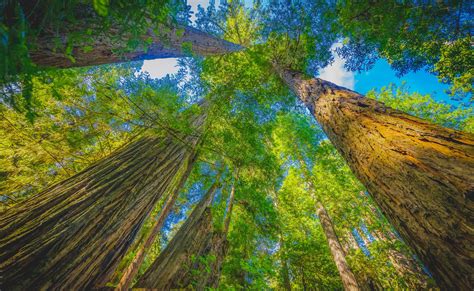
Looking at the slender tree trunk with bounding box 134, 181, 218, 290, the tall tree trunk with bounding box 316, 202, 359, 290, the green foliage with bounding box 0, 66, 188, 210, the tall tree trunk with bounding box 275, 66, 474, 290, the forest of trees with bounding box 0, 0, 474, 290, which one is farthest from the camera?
the tall tree trunk with bounding box 316, 202, 359, 290

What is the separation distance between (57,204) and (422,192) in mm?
3099

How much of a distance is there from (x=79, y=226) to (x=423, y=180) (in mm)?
2887

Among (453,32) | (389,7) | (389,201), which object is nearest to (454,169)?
(389,201)

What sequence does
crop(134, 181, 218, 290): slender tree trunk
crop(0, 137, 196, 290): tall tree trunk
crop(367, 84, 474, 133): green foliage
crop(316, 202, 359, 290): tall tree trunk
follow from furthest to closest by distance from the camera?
1. crop(367, 84, 474, 133): green foliage
2. crop(316, 202, 359, 290): tall tree trunk
3. crop(134, 181, 218, 290): slender tree trunk
4. crop(0, 137, 196, 290): tall tree trunk

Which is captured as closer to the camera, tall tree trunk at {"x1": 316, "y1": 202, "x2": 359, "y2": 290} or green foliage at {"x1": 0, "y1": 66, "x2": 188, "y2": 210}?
green foliage at {"x1": 0, "y1": 66, "x2": 188, "y2": 210}

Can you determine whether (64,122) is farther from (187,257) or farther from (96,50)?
(187,257)

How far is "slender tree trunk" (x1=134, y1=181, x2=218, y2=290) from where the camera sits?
3260 mm

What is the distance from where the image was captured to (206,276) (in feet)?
11.3

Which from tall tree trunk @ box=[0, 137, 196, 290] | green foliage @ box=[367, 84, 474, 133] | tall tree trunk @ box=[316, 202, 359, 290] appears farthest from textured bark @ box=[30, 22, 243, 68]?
green foliage @ box=[367, 84, 474, 133]


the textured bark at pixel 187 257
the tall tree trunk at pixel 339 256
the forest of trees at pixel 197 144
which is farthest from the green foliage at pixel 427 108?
the textured bark at pixel 187 257

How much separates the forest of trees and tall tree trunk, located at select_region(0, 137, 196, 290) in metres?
0.01

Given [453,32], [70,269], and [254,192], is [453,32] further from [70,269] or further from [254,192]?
[70,269]

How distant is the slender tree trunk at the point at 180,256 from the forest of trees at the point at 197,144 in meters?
0.03

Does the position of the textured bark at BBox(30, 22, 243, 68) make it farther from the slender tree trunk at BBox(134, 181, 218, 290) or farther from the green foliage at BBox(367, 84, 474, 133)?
the green foliage at BBox(367, 84, 474, 133)
